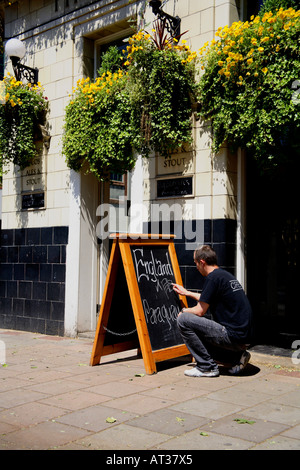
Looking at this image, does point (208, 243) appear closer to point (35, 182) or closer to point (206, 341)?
point (206, 341)

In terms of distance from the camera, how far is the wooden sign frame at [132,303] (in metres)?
5.71

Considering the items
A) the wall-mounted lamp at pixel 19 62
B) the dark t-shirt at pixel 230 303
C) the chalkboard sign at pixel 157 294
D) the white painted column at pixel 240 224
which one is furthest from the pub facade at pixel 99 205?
the dark t-shirt at pixel 230 303

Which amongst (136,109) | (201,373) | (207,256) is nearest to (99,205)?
(136,109)

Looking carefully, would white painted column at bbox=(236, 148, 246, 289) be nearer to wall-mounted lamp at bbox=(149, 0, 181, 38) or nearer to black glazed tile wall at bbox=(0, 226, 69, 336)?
wall-mounted lamp at bbox=(149, 0, 181, 38)

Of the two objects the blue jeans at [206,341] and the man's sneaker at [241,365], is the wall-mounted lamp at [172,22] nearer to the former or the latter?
the blue jeans at [206,341]

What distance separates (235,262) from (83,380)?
252 cm

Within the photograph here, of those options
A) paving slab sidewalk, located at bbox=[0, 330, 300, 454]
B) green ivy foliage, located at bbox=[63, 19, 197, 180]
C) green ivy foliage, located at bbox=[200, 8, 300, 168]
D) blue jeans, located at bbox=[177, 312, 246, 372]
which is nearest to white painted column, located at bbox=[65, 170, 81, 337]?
green ivy foliage, located at bbox=[63, 19, 197, 180]

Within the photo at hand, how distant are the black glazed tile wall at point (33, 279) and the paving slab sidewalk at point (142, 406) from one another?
6.85 ft

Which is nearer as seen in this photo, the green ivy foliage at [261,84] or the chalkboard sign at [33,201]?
the green ivy foliage at [261,84]

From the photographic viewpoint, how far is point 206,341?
18.4ft

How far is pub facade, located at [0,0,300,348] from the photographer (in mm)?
6949
